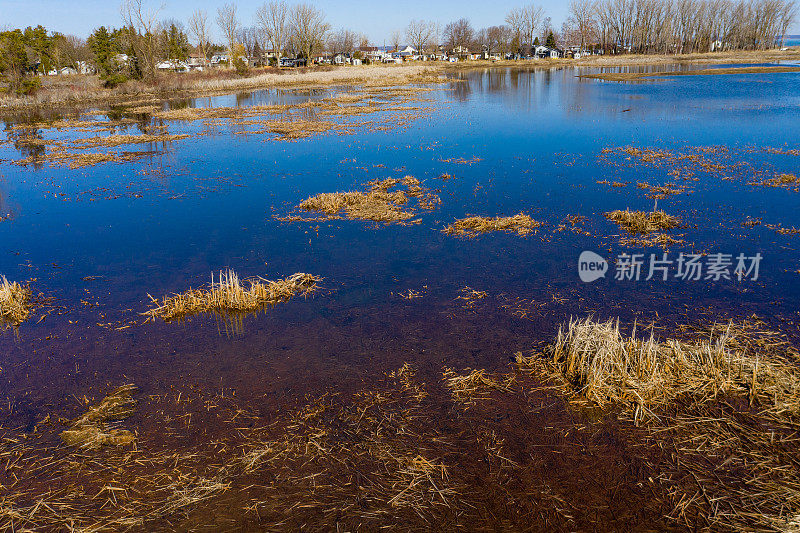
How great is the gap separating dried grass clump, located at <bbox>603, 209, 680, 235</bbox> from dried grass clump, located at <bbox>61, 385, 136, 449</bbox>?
11714 millimetres

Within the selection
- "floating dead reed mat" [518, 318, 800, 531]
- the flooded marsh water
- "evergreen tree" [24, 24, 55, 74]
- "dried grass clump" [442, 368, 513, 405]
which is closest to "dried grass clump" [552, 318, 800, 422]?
"floating dead reed mat" [518, 318, 800, 531]

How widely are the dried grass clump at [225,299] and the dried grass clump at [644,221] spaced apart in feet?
28.2

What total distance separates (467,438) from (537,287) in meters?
4.51

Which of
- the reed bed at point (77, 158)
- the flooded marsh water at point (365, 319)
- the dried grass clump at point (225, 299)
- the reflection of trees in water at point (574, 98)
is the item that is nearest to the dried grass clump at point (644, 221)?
the flooded marsh water at point (365, 319)

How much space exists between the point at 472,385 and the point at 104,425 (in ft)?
16.8

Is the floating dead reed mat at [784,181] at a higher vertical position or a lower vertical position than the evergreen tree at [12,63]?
lower

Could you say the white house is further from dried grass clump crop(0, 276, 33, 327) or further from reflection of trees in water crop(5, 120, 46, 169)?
dried grass clump crop(0, 276, 33, 327)

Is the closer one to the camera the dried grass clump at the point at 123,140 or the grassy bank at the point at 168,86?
the dried grass clump at the point at 123,140

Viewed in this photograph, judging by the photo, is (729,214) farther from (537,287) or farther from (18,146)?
(18,146)

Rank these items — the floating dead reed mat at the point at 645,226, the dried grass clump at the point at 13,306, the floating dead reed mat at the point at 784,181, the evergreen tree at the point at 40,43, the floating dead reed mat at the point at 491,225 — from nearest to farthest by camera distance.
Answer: the dried grass clump at the point at 13,306 → the floating dead reed mat at the point at 645,226 → the floating dead reed mat at the point at 491,225 → the floating dead reed mat at the point at 784,181 → the evergreen tree at the point at 40,43

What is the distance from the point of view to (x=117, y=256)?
1171 cm

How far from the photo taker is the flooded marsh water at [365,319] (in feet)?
16.7

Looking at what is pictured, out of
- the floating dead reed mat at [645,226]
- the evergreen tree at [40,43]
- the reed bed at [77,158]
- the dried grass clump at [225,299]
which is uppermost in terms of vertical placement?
the evergreen tree at [40,43]

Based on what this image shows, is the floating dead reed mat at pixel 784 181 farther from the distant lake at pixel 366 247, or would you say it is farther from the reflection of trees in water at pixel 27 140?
the reflection of trees in water at pixel 27 140
